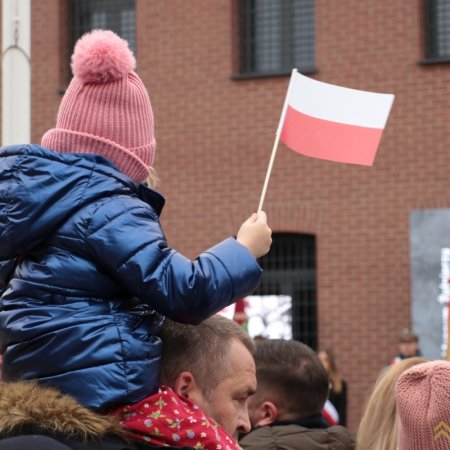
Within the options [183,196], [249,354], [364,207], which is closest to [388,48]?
[364,207]

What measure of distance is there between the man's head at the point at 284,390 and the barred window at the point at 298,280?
41.7 ft

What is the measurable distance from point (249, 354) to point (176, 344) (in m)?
0.21

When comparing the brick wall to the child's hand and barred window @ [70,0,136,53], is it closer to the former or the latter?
barred window @ [70,0,136,53]

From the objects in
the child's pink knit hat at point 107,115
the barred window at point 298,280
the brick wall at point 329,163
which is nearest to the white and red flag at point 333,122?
the child's pink knit hat at point 107,115

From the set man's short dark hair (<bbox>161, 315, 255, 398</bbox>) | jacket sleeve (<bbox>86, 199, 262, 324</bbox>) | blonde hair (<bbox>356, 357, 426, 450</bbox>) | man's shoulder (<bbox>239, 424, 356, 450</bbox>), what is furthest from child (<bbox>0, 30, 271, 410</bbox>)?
man's shoulder (<bbox>239, 424, 356, 450</bbox>)

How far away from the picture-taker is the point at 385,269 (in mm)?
16641

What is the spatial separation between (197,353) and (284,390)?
1.48 metres

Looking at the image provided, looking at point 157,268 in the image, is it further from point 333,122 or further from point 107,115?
point 333,122

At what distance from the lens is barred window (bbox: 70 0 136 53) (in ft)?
60.5

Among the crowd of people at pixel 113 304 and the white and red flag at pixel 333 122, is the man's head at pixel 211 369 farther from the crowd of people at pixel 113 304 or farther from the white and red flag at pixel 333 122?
the white and red flag at pixel 333 122

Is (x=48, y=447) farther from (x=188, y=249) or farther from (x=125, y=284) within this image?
(x=188, y=249)

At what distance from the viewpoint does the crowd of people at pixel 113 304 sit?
8.81 feet

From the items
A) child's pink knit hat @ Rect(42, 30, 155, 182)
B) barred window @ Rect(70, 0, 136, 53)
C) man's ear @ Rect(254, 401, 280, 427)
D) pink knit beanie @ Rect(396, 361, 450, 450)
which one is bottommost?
man's ear @ Rect(254, 401, 280, 427)

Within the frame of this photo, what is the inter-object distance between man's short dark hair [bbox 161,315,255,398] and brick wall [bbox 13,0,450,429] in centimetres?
1369
